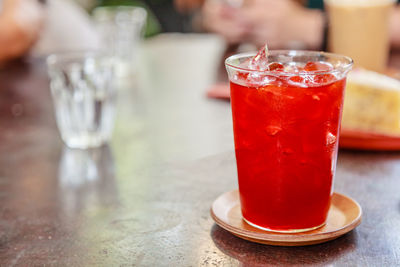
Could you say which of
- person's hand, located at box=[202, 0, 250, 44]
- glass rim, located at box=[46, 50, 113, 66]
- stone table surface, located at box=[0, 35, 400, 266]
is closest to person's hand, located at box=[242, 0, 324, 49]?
person's hand, located at box=[202, 0, 250, 44]

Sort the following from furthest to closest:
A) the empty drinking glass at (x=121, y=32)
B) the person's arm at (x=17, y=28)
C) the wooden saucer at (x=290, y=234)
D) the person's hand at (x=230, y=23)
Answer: the person's hand at (x=230, y=23) < the person's arm at (x=17, y=28) < the empty drinking glass at (x=121, y=32) < the wooden saucer at (x=290, y=234)

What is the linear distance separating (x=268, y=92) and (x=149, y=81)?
3.88 ft

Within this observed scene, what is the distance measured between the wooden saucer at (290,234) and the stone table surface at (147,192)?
0.02m

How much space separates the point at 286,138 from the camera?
2.54ft

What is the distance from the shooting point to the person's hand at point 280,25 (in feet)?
7.91

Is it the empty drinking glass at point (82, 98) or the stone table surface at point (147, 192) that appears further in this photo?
the empty drinking glass at point (82, 98)

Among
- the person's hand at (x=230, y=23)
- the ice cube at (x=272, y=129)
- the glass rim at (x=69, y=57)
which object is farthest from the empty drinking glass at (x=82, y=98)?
the person's hand at (x=230, y=23)

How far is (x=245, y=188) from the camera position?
83cm

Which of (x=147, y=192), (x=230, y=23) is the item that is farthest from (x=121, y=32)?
(x=147, y=192)

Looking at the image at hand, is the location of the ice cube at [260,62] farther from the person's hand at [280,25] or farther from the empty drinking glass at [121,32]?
the person's hand at [280,25]

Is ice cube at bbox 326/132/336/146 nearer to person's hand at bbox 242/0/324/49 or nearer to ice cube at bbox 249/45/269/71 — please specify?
ice cube at bbox 249/45/269/71

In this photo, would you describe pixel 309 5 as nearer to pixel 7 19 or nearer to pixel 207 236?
pixel 7 19

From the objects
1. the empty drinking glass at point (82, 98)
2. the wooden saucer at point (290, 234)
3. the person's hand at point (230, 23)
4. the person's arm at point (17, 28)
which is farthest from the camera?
the person's hand at point (230, 23)

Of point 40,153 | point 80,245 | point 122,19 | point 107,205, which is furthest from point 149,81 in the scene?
point 80,245
